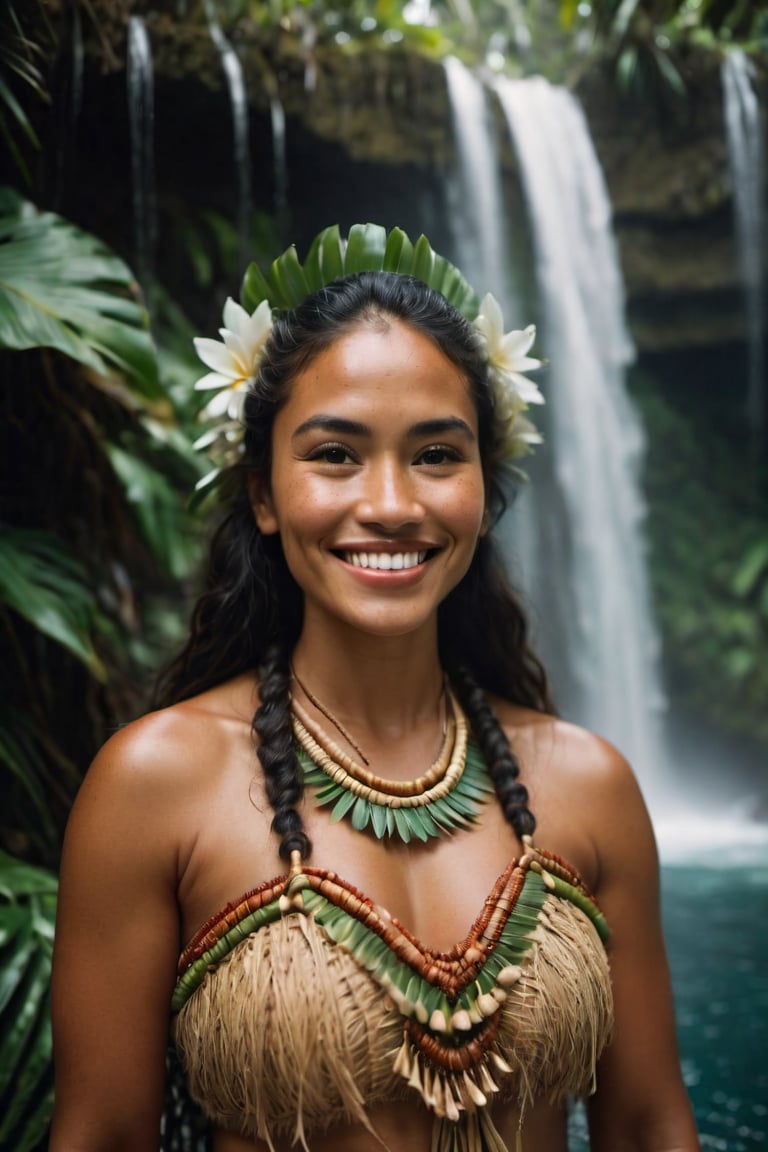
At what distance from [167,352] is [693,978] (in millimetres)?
3506

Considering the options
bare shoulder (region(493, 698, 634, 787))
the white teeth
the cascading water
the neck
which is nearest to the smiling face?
the white teeth

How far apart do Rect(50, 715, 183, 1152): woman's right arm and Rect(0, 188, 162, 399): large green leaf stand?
1134mm

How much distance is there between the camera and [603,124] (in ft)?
27.1

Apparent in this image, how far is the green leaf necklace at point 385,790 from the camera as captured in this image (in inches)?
70.1

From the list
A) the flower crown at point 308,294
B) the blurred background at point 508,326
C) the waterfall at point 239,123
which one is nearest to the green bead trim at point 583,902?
the flower crown at point 308,294

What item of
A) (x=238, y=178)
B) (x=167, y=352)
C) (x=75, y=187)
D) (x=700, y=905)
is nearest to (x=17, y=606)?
(x=75, y=187)

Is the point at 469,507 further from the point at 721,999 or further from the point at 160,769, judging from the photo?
the point at 721,999

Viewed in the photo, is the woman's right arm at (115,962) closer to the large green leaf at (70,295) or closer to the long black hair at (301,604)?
the long black hair at (301,604)

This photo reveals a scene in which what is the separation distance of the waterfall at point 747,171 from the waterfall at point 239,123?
420 centimetres

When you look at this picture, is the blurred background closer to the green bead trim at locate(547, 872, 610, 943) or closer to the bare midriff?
the bare midriff

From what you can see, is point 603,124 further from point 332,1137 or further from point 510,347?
point 332,1137

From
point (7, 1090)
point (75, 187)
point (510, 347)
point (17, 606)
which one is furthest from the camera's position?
point (75, 187)

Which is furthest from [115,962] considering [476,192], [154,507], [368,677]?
[476,192]

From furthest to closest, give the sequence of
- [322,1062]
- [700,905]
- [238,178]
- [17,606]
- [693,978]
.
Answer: [238,178] < [700,905] < [693,978] < [17,606] < [322,1062]
